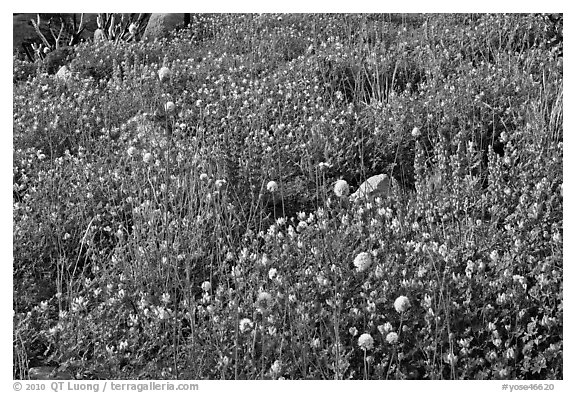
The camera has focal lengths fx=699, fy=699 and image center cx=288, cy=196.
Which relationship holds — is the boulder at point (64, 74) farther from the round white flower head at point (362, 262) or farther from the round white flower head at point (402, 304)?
the round white flower head at point (402, 304)

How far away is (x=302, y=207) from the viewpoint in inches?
157

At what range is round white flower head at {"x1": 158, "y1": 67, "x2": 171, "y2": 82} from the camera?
5.25 meters

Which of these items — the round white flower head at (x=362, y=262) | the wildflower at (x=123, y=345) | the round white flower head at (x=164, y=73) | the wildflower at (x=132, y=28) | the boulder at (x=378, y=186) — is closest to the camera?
the wildflower at (x=123, y=345)

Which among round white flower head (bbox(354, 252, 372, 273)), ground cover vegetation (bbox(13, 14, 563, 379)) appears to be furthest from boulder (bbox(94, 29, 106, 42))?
round white flower head (bbox(354, 252, 372, 273))

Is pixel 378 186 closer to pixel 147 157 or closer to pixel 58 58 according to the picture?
pixel 147 157

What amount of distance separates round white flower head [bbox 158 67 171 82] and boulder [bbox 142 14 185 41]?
1.04m

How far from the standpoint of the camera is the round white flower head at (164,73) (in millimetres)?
5246

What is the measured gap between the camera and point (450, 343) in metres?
2.79

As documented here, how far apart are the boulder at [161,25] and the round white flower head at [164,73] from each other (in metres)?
1.04

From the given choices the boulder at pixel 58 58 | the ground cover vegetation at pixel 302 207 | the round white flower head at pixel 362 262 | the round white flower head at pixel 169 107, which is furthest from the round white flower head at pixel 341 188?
the boulder at pixel 58 58

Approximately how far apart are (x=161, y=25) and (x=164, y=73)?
1.18m

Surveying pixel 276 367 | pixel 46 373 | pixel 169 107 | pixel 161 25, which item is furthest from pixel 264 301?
pixel 161 25

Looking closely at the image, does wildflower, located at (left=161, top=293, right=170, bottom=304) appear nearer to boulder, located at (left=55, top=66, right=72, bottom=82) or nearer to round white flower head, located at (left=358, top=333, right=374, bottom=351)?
round white flower head, located at (left=358, top=333, right=374, bottom=351)
